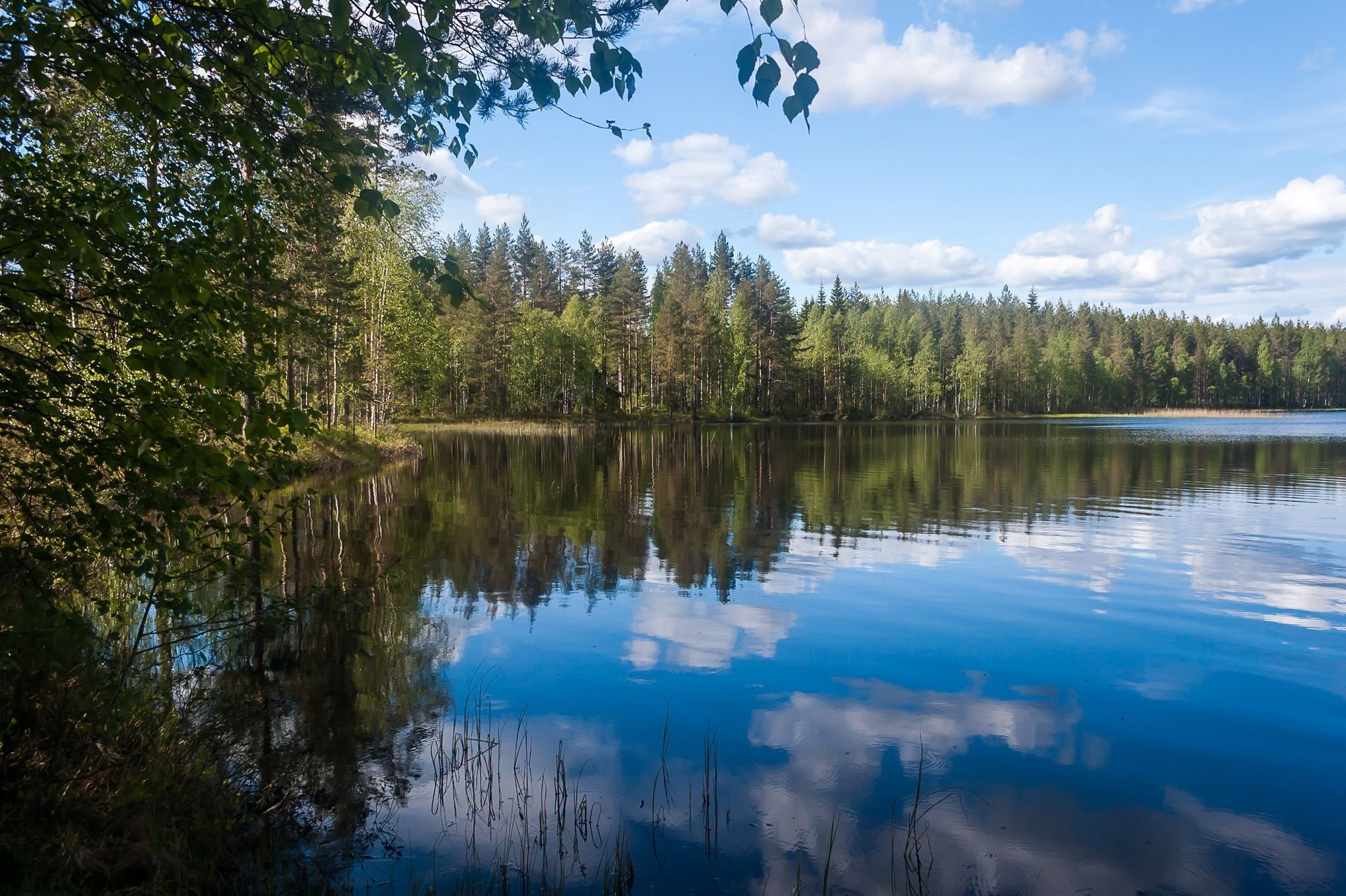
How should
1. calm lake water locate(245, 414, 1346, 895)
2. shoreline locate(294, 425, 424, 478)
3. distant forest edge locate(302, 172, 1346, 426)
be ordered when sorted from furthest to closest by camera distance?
distant forest edge locate(302, 172, 1346, 426) < shoreline locate(294, 425, 424, 478) < calm lake water locate(245, 414, 1346, 895)

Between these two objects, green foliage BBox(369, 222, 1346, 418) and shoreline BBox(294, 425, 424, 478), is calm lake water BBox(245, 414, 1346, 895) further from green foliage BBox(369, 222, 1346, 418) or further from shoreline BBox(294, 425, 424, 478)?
green foliage BBox(369, 222, 1346, 418)

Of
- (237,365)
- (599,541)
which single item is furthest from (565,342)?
(237,365)

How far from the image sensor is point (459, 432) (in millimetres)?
69312

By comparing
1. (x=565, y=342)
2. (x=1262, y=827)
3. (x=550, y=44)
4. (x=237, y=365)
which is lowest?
(x=1262, y=827)

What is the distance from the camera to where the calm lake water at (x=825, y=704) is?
6188mm

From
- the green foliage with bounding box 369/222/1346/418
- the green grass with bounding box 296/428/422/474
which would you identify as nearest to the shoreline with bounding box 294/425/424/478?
the green grass with bounding box 296/428/422/474

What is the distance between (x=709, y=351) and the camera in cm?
8956

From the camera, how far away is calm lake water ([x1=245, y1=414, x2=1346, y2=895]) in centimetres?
619

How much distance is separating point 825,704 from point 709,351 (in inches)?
3214

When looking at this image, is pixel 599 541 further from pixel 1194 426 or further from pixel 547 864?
pixel 1194 426

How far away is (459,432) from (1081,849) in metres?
66.7

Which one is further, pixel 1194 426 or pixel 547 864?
pixel 1194 426

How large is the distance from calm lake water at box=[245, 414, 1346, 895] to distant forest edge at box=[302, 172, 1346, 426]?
63.1 ft

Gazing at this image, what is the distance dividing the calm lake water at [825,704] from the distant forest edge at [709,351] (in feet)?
63.1
